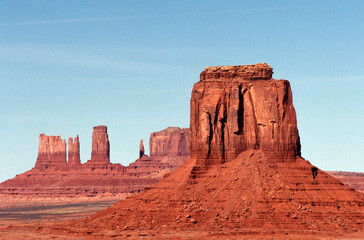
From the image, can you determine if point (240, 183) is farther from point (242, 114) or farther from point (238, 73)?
point (238, 73)

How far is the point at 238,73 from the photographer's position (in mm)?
91875

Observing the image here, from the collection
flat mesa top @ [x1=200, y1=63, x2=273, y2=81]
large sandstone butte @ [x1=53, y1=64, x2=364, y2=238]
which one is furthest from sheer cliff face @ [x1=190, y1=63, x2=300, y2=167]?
large sandstone butte @ [x1=53, y1=64, x2=364, y2=238]

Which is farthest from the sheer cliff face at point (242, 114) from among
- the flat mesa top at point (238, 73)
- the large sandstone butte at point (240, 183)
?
the large sandstone butte at point (240, 183)

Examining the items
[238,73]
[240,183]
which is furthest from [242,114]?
[240,183]

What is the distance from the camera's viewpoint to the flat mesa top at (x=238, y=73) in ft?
298

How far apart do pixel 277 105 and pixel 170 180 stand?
1526 cm

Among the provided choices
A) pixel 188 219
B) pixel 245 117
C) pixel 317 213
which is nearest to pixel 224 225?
pixel 188 219

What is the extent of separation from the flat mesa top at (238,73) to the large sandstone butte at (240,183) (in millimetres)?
118

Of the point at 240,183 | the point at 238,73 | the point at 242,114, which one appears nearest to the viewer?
the point at 240,183

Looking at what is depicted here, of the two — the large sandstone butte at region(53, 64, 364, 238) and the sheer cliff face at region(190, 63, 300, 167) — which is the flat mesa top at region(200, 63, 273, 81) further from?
the large sandstone butte at region(53, 64, 364, 238)

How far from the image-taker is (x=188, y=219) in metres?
81.8

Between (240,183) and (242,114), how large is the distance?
9.89 m

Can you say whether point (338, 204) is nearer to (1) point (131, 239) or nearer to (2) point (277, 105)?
(2) point (277, 105)

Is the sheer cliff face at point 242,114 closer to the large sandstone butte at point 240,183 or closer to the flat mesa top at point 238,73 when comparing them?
the flat mesa top at point 238,73
